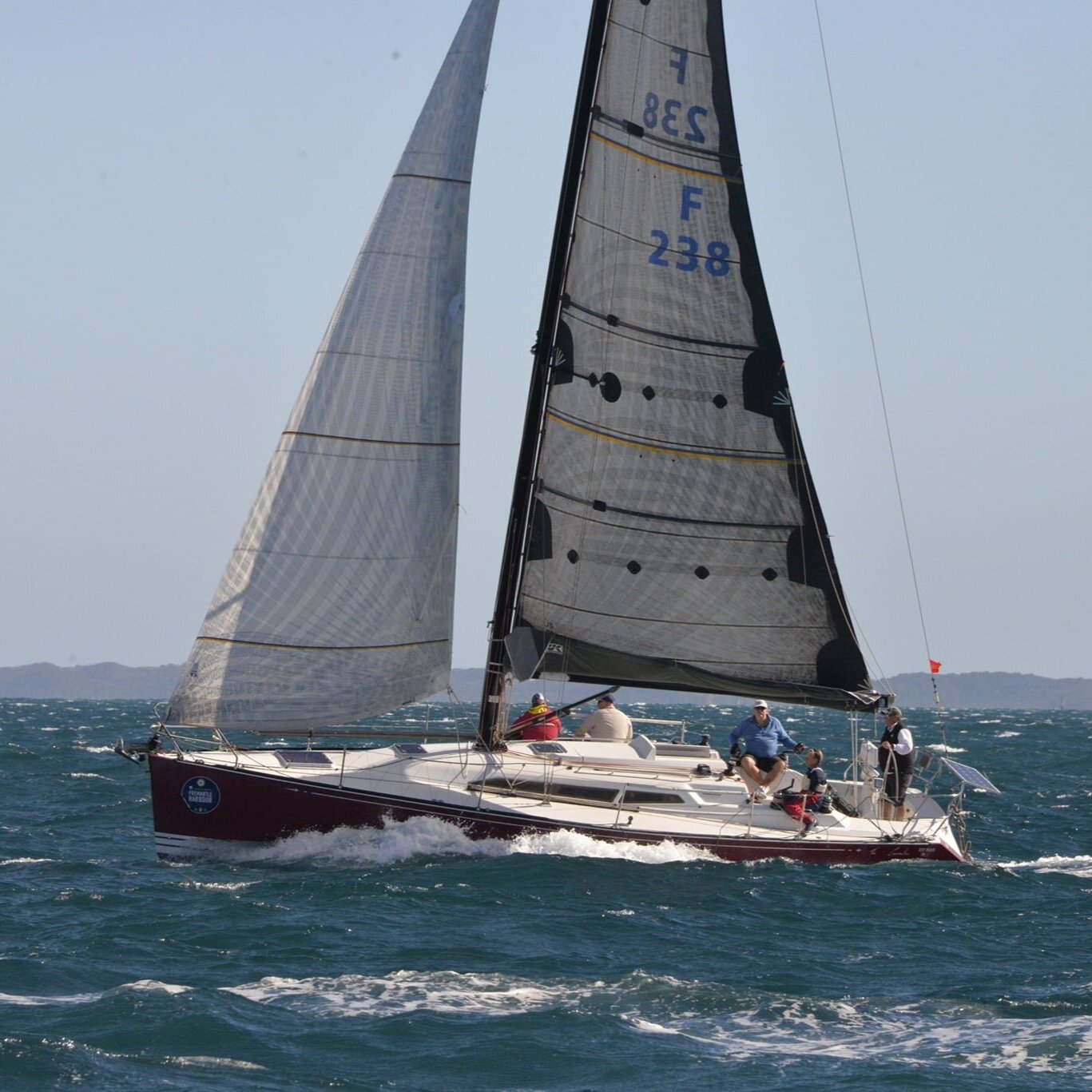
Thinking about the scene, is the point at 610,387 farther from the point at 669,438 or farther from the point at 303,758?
the point at 303,758

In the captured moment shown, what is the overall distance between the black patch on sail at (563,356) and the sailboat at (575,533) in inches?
1.4

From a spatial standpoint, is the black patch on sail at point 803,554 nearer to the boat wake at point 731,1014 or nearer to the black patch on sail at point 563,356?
the black patch on sail at point 563,356

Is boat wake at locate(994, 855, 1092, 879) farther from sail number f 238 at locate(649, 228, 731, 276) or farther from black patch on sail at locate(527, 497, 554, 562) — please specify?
sail number f 238 at locate(649, 228, 731, 276)

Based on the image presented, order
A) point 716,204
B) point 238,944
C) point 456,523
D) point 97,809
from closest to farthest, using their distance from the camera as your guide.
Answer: point 238,944 < point 456,523 < point 716,204 < point 97,809

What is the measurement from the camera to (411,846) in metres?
19.2

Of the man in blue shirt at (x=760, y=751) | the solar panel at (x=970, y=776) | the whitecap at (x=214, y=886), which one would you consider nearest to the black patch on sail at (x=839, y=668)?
the man in blue shirt at (x=760, y=751)

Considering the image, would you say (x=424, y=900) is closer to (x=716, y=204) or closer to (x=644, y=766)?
(x=644, y=766)

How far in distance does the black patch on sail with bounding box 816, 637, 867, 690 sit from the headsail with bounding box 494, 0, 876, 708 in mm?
21

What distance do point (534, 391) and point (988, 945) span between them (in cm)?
892

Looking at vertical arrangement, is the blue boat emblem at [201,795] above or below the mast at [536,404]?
below

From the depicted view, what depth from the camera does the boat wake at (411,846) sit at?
19.1 m

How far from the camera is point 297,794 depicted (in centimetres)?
1912

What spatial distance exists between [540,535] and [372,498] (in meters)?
2.45

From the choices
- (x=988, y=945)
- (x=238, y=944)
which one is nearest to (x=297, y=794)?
(x=238, y=944)
